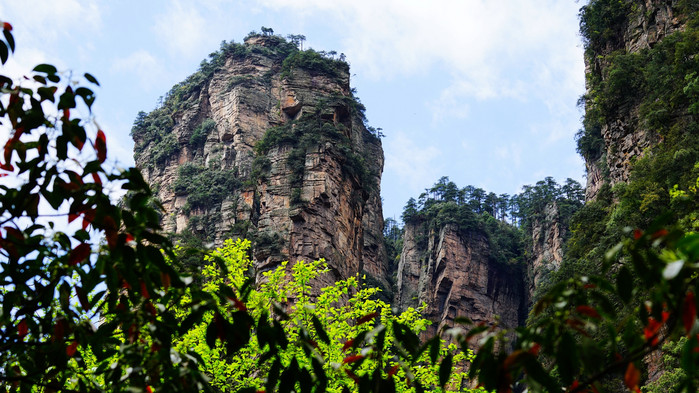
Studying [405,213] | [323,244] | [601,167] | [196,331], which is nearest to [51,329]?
[196,331]

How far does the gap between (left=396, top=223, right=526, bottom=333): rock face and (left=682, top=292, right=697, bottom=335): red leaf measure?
50.5 meters

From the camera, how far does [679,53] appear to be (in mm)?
21500

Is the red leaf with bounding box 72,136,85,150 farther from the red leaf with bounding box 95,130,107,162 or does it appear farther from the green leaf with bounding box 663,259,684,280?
the green leaf with bounding box 663,259,684,280

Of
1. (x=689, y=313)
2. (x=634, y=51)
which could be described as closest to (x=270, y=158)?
(x=634, y=51)

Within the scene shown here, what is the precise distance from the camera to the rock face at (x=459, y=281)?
53.4 m

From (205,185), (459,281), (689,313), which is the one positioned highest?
(205,185)

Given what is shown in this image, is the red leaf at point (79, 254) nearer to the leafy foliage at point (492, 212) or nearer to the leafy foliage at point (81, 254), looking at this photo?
the leafy foliage at point (81, 254)

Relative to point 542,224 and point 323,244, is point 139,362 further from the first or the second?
point 542,224

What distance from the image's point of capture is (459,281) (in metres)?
54.1

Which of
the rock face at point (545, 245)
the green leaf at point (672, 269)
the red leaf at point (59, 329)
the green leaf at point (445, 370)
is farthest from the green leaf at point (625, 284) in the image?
the rock face at point (545, 245)

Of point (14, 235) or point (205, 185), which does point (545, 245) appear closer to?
point (205, 185)

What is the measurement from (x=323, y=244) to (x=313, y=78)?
45.9ft

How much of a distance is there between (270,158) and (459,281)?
22746 mm

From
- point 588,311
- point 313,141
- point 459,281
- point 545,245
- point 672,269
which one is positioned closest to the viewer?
point 672,269
